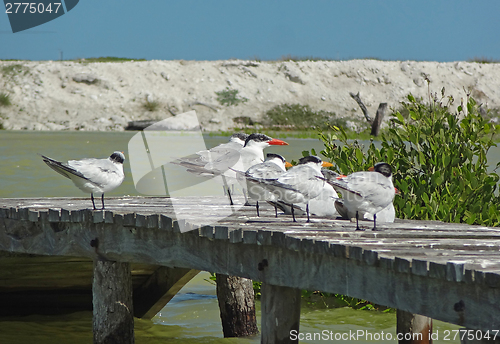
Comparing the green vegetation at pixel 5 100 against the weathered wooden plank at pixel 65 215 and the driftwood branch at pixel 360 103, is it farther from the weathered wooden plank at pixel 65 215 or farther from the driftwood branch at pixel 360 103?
the weathered wooden plank at pixel 65 215

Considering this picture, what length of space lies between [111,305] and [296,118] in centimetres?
4804

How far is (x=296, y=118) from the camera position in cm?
5384

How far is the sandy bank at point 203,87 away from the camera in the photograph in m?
51.1

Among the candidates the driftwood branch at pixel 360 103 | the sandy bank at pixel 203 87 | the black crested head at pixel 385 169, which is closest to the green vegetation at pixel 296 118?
the sandy bank at pixel 203 87

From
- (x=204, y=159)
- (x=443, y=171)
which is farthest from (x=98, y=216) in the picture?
(x=443, y=171)

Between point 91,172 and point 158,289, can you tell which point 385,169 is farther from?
point 158,289

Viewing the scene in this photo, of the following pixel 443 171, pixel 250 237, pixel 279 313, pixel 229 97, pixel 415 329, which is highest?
pixel 229 97

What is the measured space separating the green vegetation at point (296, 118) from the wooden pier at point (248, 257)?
4352 cm

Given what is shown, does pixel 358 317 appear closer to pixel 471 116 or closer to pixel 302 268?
pixel 471 116

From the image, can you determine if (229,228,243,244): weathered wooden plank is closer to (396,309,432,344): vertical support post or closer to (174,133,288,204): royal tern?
(174,133,288,204): royal tern

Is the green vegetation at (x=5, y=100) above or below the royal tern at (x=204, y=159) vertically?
above

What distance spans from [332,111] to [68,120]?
2141 centimetres

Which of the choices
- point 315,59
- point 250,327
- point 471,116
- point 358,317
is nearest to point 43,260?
point 250,327

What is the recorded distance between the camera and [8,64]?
189 ft
